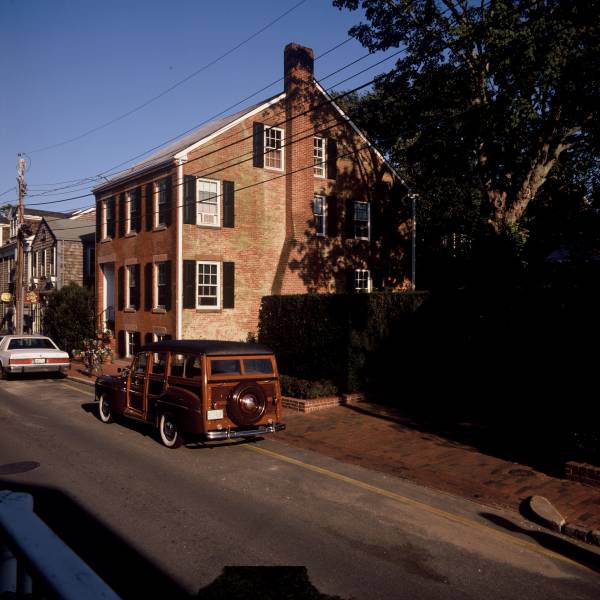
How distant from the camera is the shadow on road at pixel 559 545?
688 centimetres

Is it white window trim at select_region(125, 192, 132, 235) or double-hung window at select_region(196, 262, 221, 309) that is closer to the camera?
double-hung window at select_region(196, 262, 221, 309)

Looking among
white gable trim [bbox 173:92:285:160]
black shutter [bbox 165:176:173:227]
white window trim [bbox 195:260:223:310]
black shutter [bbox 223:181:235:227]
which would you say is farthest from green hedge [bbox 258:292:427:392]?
white gable trim [bbox 173:92:285:160]

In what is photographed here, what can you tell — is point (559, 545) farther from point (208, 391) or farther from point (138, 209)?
point (138, 209)

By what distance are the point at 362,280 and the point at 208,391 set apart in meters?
19.1

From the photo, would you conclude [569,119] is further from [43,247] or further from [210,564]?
[43,247]

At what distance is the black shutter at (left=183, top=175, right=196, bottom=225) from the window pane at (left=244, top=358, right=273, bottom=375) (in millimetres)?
13012

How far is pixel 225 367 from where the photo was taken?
11305 mm

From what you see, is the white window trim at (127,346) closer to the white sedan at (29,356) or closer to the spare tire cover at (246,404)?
the white sedan at (29,356)

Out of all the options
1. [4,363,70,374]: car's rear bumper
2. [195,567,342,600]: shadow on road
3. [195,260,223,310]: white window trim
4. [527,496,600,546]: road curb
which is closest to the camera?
[195,567,342,600]: shadow on road

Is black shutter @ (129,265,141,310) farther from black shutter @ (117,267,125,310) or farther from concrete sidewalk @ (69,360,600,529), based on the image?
concrete sidewalk @ (69,360,600,529)

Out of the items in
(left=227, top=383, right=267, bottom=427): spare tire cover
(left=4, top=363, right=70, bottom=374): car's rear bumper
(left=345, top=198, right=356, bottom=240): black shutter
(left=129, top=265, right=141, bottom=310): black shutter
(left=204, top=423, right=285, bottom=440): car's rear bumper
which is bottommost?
(left=204, top=423, right=285, bottom=440): car's rear bumper

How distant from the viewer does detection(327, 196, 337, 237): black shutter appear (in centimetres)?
2753

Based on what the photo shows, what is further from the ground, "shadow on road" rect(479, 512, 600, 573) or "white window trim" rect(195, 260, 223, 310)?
"white window trim" rect(195, 260, 223, 310)

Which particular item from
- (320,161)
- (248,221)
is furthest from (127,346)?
(320,161)
